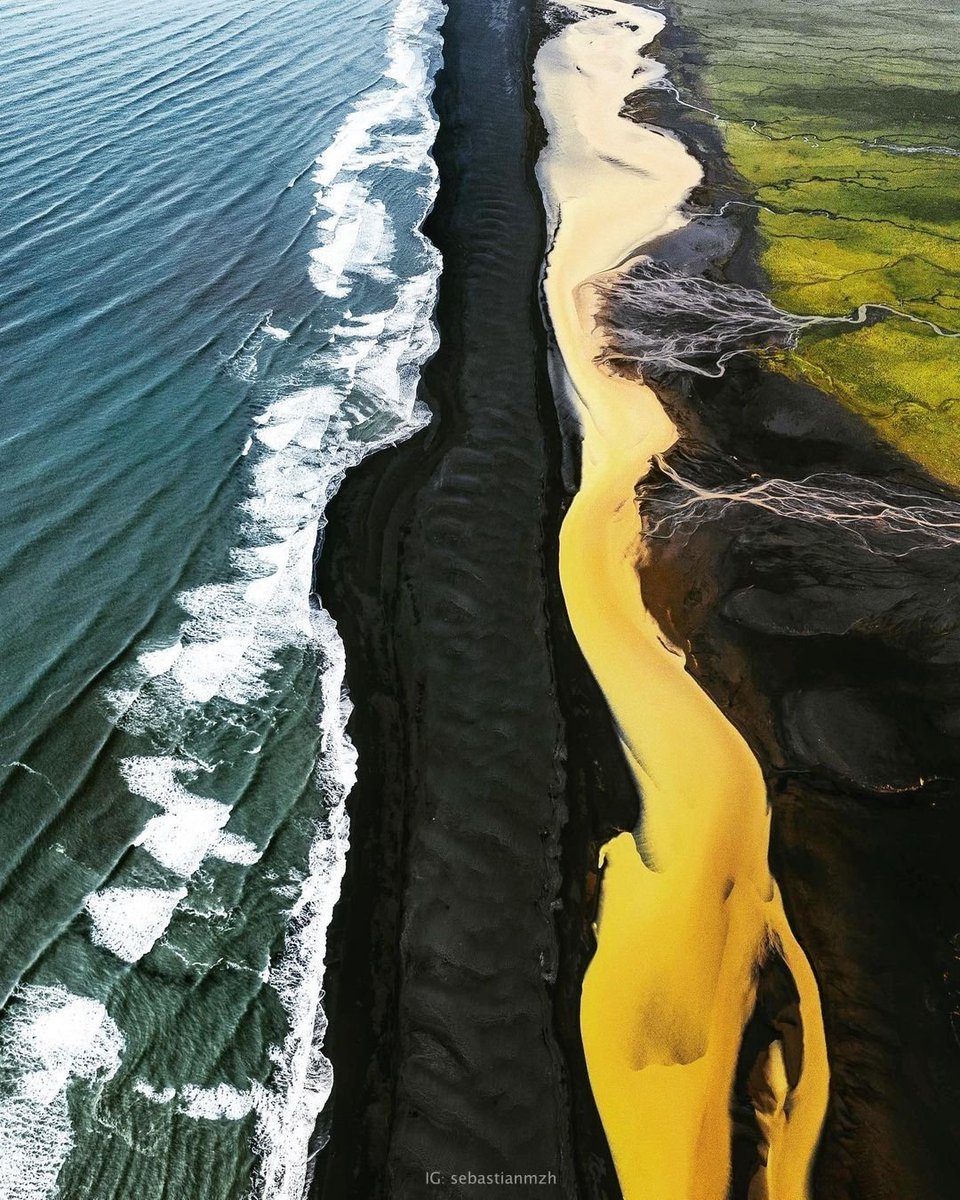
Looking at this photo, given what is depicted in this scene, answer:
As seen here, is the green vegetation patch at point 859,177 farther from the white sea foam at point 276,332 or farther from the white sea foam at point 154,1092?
the white sea foam at point 154,1092

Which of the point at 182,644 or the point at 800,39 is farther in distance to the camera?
the point at 800,39

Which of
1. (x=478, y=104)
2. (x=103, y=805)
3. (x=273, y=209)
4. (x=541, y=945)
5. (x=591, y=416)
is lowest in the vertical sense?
(x=541, y=945)

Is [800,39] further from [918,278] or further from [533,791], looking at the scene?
[533,791]

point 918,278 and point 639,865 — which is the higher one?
point 918,278

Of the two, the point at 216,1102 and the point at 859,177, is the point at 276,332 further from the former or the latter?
the point at 859,177

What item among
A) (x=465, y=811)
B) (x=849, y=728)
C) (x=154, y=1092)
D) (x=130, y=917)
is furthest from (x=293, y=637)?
(x=849, y=728)

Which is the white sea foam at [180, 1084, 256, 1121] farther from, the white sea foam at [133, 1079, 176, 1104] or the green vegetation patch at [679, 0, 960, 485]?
the green vegetation patch at [679, 0, 960, 485]

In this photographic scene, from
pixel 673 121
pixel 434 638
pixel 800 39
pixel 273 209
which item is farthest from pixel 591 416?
pixel 800 39

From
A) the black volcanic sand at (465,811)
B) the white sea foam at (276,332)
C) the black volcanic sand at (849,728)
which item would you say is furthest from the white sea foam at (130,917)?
the white sea foam at (276,332)
